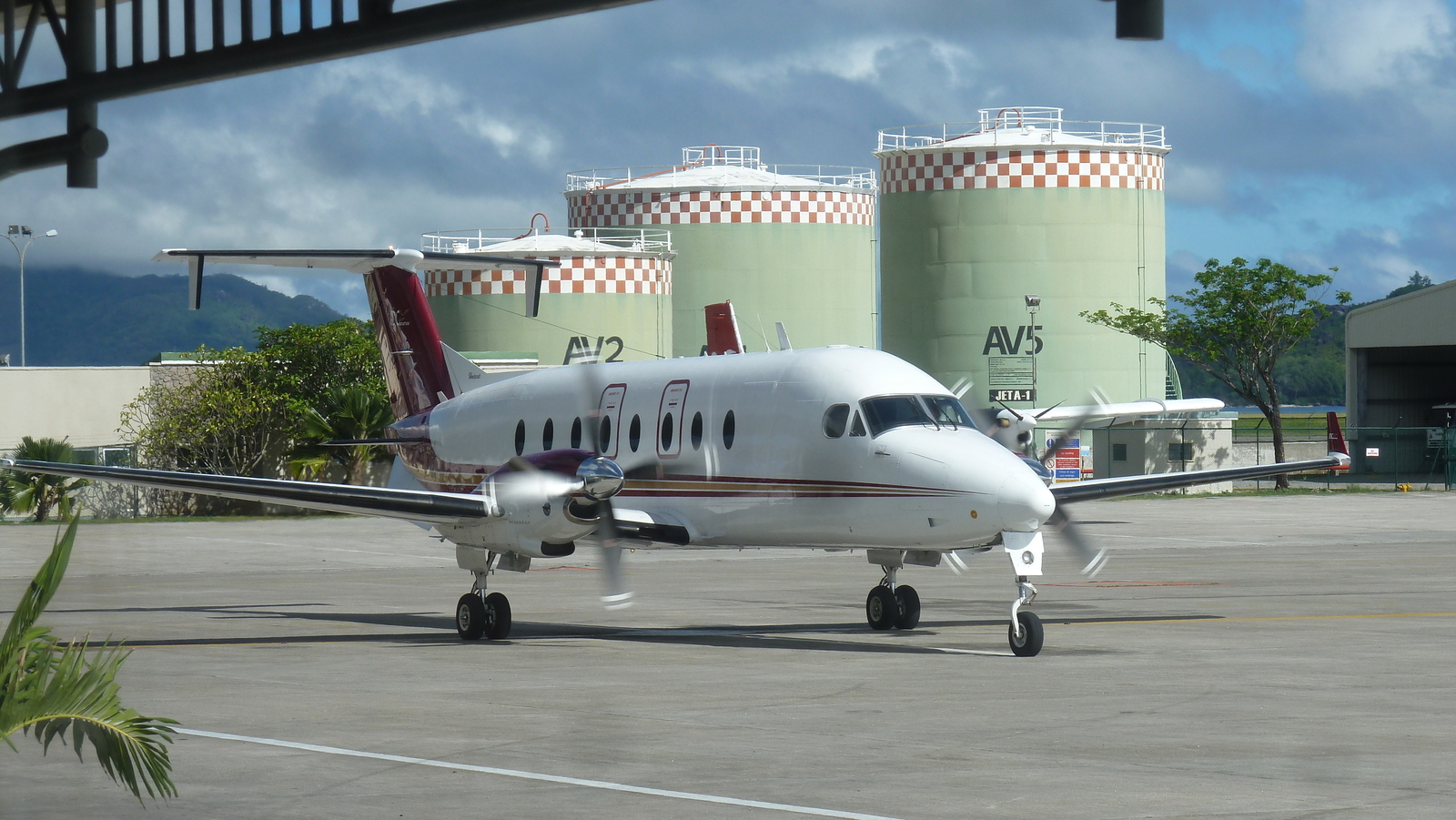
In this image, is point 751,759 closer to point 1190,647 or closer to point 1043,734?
point 1043,734

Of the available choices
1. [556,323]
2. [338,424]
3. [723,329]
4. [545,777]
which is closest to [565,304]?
[556,323]

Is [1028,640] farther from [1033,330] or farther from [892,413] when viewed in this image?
[1033,330]

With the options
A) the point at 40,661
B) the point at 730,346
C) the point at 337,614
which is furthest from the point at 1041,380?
the point at 40,661

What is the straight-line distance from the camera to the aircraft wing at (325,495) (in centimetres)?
1614

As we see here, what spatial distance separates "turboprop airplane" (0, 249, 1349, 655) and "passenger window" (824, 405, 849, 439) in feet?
0.06

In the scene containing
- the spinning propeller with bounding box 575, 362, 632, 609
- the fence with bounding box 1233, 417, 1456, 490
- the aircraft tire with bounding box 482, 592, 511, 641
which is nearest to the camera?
the spinning propeller with bounding box 575, 362, 632, 609

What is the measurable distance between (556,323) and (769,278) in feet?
24.4

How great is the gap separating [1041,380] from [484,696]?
1642 inches

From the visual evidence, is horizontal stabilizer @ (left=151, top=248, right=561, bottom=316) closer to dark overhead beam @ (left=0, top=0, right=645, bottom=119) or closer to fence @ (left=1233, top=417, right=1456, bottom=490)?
dark overhead beam @ (left=0, top=0, right=645, bottom=119)

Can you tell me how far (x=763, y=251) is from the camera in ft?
178

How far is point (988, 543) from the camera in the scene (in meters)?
15.0

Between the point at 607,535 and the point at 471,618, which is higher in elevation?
the point at 607,535

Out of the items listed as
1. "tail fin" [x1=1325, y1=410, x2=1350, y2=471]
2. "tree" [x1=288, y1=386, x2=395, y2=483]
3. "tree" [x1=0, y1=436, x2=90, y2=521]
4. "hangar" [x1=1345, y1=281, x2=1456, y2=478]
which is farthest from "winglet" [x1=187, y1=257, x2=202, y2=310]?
"hangar" [x1=1345, y1=281, x2=1456, y2=478]

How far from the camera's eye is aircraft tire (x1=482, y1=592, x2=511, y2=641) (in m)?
17.0
